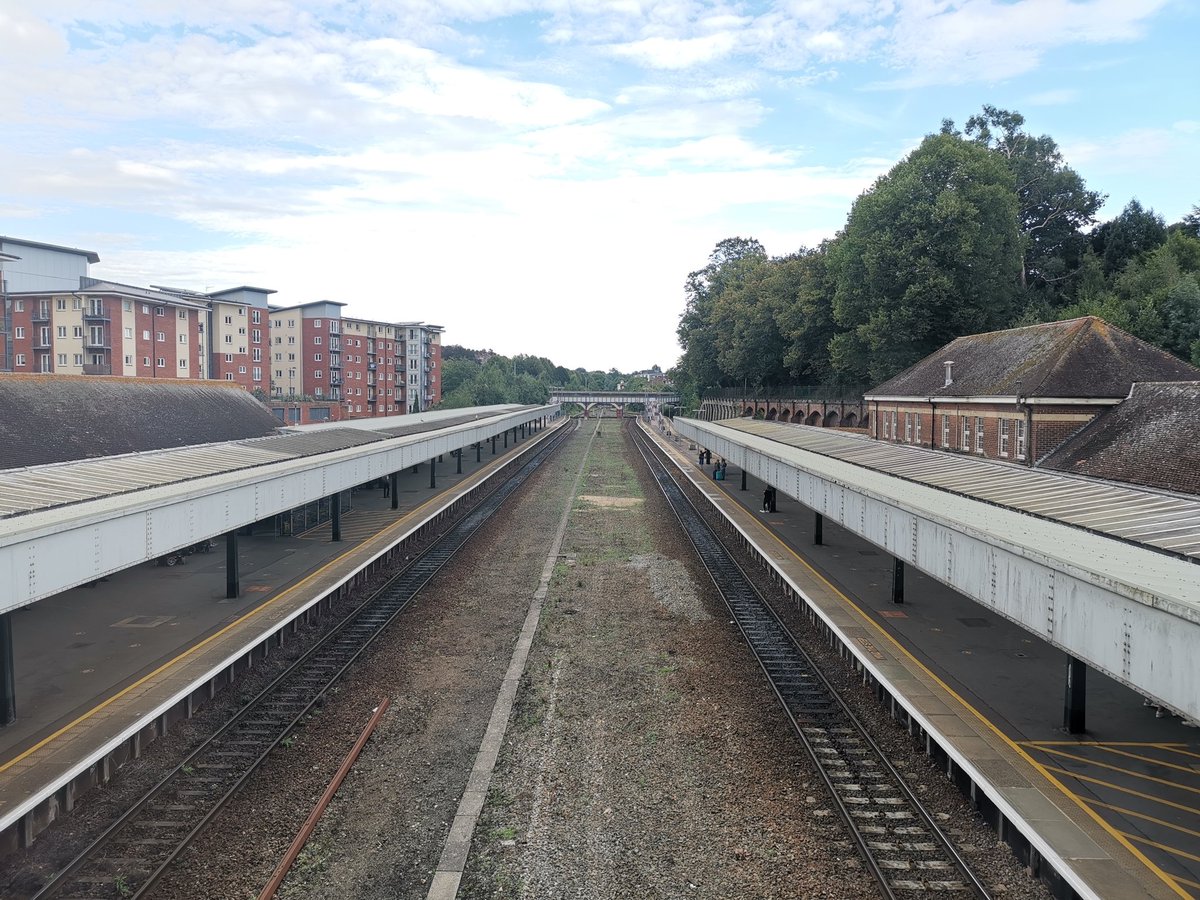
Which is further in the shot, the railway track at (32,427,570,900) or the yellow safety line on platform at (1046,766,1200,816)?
the yellow safety line on platform at (1046,766,1200,816)

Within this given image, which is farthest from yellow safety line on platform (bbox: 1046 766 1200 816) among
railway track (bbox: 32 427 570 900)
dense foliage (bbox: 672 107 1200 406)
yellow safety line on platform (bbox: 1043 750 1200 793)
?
dense foliage (bbox: 672 107 1200 406)

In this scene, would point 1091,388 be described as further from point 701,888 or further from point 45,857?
point 45,857

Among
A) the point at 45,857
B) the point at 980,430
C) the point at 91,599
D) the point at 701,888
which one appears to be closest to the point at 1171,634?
the point at 701,888

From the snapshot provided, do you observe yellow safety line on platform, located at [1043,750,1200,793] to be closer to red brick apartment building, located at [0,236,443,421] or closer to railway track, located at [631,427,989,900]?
railway track, located at [631,427,989,900]

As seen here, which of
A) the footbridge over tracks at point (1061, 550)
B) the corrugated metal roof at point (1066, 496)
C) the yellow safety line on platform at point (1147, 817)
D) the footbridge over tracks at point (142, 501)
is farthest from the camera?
the corrugated metal roof at point (1066, 496)

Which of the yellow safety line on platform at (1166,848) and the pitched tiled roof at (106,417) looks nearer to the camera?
the yellow safety line on platform at (1166,848)

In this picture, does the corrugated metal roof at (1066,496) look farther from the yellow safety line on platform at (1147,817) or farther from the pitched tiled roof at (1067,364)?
the pitched tiled roof at (1067,364)

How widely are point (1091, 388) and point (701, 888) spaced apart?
97.7ft

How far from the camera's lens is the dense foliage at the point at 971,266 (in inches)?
1933

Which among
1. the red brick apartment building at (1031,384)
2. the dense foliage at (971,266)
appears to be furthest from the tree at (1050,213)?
the red brick apartment building at (1031,384)

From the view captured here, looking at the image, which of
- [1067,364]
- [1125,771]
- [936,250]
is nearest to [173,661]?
[1125,771]

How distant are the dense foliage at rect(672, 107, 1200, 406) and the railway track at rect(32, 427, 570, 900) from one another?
4172cm

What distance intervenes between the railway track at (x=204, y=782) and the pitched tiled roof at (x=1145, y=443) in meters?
21.7

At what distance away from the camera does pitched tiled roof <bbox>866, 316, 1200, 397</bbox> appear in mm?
32156
